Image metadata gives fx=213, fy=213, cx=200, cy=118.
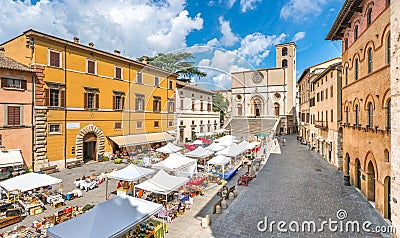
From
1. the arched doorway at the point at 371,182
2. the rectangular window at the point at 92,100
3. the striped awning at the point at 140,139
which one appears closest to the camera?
the arched doorway at the point at 371,182

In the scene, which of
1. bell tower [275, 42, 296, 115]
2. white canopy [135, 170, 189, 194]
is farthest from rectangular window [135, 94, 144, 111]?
bell tower [275, 42, 296, 115]

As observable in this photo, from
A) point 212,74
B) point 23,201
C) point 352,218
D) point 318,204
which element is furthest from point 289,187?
point 23,201

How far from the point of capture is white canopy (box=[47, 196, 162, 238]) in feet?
21.0

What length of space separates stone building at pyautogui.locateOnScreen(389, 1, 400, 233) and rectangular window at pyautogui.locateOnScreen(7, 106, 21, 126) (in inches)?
908

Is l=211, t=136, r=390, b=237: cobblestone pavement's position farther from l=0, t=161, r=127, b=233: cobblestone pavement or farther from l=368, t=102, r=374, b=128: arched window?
l=0, t=161, r=127, b=233: cobblestone pavement

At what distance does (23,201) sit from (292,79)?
51.7 metres

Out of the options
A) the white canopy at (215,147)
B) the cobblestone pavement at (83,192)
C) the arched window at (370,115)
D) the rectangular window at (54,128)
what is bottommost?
the cobblestone pavement at (83,192)

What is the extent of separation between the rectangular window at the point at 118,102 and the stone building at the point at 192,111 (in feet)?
29.2

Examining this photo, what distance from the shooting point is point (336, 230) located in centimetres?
918

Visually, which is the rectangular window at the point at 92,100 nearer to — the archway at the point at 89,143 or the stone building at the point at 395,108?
the archway at the point at 89,143

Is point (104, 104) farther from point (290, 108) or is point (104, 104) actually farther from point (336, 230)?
point (290, 108)

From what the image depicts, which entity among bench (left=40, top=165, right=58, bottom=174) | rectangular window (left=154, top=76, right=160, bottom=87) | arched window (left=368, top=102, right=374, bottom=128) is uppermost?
rectangular window (left=154, top=76, right=160, bottom=87)

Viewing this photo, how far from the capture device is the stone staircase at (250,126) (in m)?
37.3

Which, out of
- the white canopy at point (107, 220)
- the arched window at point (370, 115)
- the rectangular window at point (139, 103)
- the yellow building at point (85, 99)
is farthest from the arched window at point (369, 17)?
the rectangular window at point (139, 103)
